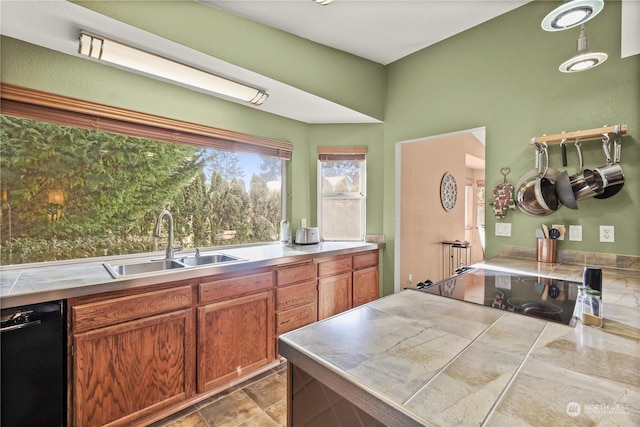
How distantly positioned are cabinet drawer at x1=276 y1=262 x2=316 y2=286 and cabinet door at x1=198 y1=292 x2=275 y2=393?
0.54 feet

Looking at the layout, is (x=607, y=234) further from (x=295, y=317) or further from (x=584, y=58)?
(x=295, y=317)

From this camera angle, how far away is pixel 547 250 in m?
2.06

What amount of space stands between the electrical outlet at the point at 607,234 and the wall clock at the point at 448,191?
2.81 m

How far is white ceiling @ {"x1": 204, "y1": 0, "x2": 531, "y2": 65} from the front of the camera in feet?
6.93

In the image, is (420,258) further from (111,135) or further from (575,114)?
(111,135)

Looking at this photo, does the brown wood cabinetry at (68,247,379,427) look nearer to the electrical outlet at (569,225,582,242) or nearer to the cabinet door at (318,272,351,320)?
the cabinet door at (318,272,351,320)

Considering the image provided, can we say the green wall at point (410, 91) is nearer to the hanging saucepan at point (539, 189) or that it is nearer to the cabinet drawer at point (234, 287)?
the hanging saucepan at point (539, 189)

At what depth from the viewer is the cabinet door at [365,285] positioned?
2.99 metres

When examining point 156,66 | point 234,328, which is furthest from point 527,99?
point 234,328

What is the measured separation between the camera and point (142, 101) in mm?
2162

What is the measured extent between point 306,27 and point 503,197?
2126mm

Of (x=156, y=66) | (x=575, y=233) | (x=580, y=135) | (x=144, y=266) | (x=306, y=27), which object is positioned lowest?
(x=144, y=266)

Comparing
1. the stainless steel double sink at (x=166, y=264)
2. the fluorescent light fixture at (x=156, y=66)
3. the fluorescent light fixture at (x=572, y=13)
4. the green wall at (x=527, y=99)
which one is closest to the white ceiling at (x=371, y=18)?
the green wall at (x=527, y=99)

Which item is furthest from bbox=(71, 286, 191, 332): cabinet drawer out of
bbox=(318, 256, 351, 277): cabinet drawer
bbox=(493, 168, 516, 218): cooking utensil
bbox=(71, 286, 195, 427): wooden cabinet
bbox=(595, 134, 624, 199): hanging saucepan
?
bbox=(595, 134, 624, 199): hanging saucepan
